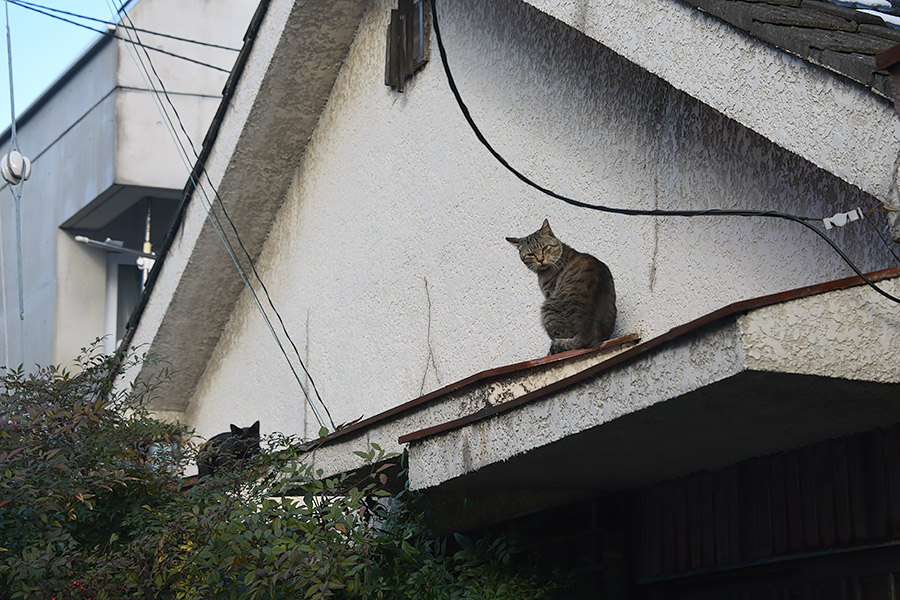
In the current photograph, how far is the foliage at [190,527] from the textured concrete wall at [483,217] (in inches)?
46.1

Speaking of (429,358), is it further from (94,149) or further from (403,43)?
(94,149)

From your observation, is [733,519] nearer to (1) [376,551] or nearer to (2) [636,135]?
(1) [376,551]

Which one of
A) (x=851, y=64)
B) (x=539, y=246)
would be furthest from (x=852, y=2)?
(x=539, y=246)

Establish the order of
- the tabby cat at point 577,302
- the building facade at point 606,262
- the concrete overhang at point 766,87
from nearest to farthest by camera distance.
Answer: the concrete overhang at point 766,87 < the building facade at point 606,262 < the tabby cat at point 577,302

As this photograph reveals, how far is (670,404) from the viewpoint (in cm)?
334

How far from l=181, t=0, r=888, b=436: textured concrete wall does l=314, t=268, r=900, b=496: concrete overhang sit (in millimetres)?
246

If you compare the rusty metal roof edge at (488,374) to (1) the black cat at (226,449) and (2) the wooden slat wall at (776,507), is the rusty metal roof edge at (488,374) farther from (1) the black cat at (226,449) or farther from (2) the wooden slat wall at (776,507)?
(1) the black cat at (226,449)

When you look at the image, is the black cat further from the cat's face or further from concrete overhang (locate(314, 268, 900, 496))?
the cat's face

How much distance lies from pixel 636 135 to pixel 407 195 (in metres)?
2.04

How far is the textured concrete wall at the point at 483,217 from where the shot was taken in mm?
4430

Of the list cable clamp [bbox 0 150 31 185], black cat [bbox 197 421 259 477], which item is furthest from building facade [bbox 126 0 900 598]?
cable clamp [bbox 0 150 31 185]

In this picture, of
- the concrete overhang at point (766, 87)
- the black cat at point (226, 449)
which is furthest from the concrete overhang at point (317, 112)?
the black cat at point (226, 449)

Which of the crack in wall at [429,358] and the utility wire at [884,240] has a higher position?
the crack in wall at [429,358]

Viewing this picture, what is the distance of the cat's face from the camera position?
5.03 metres
